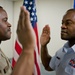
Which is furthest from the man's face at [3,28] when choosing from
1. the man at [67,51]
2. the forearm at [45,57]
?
the forearm at [45,57]

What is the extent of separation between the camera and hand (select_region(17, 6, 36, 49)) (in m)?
0.44

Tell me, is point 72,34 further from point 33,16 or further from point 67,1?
point 67,1

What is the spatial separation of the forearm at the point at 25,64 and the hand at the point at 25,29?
0.03 m

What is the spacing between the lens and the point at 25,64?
0.46 meters

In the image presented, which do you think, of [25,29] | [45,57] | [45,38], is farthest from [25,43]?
[45,57]

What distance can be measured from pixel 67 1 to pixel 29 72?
3620 millimetres

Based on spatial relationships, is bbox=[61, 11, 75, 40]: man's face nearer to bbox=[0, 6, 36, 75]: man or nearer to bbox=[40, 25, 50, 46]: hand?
bbox=[40, 25, 50, 46]: hand

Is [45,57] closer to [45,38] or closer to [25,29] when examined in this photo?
[45,38]

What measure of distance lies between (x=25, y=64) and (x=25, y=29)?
0.10m

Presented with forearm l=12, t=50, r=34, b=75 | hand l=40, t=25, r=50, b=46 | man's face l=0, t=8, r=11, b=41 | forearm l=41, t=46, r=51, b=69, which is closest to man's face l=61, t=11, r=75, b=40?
hand l=40, t=25, r=50, b=46

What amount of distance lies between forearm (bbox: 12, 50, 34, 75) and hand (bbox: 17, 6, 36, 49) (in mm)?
35

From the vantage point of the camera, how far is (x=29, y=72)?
0.45 meters

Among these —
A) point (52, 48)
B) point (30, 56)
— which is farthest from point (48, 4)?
point (30, 56)

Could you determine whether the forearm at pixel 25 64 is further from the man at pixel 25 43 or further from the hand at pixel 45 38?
the hand at pixel 45 38
